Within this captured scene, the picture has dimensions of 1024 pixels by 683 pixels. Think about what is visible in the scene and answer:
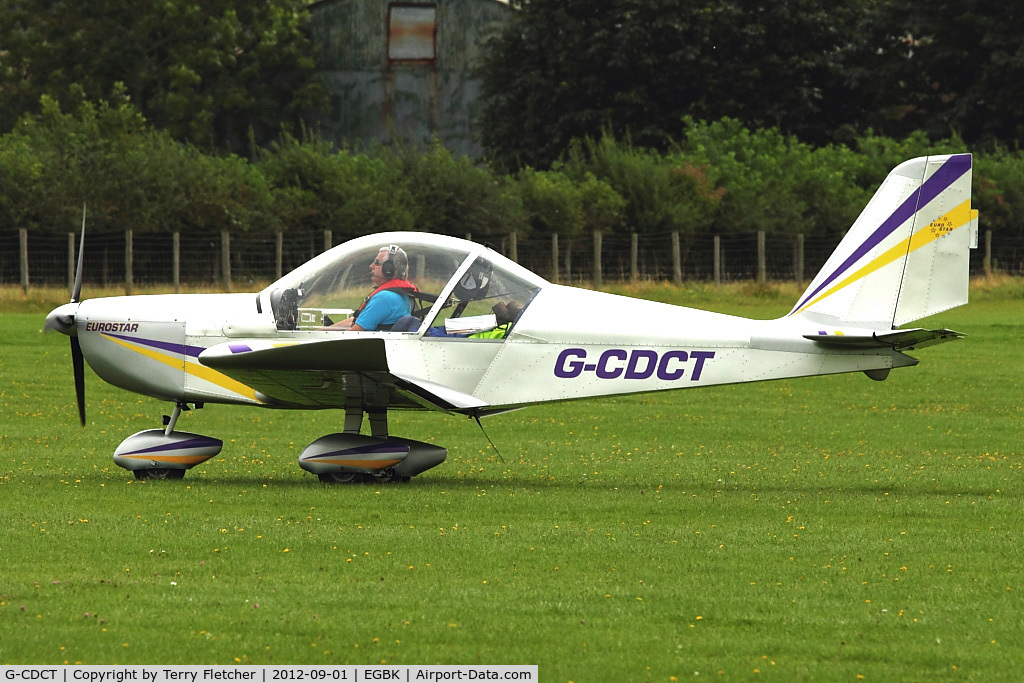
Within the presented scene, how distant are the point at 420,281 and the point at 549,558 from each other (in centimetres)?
362

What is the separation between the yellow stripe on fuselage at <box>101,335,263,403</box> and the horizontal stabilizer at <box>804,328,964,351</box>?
4.86 metres

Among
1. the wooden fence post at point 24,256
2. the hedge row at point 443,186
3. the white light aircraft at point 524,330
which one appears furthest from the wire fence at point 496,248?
the white light aircraft at point 524,330

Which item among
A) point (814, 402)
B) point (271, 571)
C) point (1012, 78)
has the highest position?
point (1012, 78)

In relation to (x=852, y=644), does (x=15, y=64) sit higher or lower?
higher

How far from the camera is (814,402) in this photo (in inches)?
845

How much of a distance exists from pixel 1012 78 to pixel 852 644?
49.4m

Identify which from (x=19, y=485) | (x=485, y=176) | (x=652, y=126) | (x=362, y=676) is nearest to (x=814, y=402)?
(x=19, y=485)

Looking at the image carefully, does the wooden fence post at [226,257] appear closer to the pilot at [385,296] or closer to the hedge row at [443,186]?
the hedge row at [443,186]

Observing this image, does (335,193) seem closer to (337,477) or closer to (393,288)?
(337,477)

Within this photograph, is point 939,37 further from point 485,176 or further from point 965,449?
point 965,449

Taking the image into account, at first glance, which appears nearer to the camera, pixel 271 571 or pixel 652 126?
pixel 271 571

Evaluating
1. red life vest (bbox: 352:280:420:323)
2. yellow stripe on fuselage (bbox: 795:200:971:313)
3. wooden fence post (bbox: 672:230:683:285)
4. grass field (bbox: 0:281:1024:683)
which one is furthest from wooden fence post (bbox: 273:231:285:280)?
yellow stripe on fuselage (bbox: 795:200:971:313)

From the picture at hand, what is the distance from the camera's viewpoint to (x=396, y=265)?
11.6 m

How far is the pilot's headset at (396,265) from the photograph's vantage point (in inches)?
457
